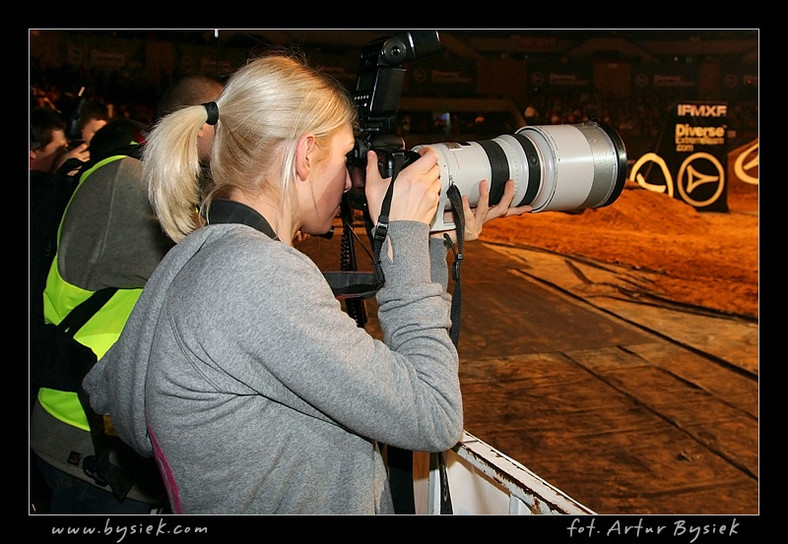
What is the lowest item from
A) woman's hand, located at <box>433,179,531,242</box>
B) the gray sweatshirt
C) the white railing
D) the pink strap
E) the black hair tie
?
the white railing

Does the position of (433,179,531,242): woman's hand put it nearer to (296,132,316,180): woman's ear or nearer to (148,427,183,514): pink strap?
(296,132,316,180): woman's ear

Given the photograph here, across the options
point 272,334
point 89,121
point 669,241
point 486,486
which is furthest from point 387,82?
point 669,241

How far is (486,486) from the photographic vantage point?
1.66m

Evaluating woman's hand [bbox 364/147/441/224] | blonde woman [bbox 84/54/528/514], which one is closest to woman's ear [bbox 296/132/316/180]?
blonde woman [bbox 84/54/528/514]

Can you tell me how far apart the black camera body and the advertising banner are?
37.8 feet

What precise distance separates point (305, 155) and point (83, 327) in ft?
2.55

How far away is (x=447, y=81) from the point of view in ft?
58.0

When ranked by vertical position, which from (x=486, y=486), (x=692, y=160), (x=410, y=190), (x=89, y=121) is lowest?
(x=486, y=486)

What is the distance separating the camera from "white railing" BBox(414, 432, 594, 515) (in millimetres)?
1409

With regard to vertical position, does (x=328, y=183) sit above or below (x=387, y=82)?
below

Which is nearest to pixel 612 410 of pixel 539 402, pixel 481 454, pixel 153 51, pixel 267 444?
pixel 539 402

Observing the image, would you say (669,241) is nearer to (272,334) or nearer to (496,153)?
(496,153)

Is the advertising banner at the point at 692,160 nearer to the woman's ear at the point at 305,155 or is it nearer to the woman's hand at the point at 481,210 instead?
the woman's hand at the point at 481,210
